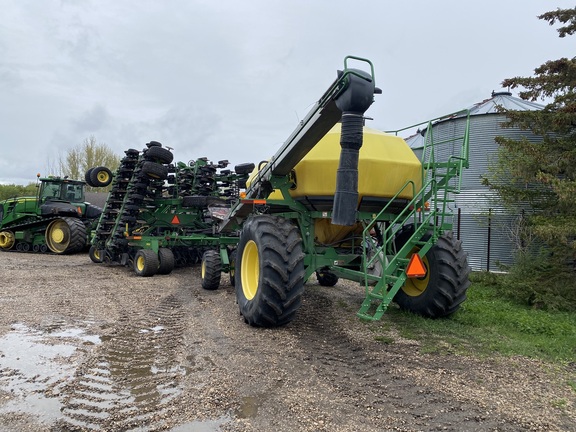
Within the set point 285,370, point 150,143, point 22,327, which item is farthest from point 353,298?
point 150,143

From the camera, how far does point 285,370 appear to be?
4500 mm

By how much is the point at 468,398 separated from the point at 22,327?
547 cm

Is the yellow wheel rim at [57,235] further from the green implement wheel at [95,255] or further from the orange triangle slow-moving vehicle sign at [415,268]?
the orange triangle slow-moving vehicle sign at [415,268]

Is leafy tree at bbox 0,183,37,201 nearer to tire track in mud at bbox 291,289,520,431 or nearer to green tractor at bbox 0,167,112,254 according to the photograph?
green tractor at bbox 0,167,112,254

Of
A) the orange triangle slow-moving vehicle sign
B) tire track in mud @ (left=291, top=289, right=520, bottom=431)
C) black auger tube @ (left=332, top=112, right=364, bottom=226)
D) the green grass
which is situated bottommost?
tire track in mud @ (left=291, top=289, right=520, bottom=431)

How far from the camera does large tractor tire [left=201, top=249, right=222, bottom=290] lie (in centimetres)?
935

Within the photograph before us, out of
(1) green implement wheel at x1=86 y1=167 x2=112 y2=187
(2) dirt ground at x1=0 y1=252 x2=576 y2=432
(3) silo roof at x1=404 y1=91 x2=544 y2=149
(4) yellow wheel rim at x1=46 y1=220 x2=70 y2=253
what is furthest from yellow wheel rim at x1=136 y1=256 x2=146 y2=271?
(3) silo roof at x1=404 y1=91 x2=544 y2=149

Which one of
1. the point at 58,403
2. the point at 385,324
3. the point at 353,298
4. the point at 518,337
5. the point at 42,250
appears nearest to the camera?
the point at 58,403

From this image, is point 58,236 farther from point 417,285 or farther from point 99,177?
point 417,285

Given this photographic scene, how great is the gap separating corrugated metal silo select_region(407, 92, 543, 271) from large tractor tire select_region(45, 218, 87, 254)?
1252 cm

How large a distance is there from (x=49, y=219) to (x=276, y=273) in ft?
49.7

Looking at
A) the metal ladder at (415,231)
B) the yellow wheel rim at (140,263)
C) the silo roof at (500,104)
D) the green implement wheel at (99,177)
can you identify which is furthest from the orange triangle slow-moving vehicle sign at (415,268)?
the green implement wheel at (99,177)

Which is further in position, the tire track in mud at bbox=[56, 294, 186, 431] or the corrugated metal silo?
the corrugated metal silo

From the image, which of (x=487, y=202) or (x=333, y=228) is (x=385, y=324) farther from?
(x=487, y=202)
